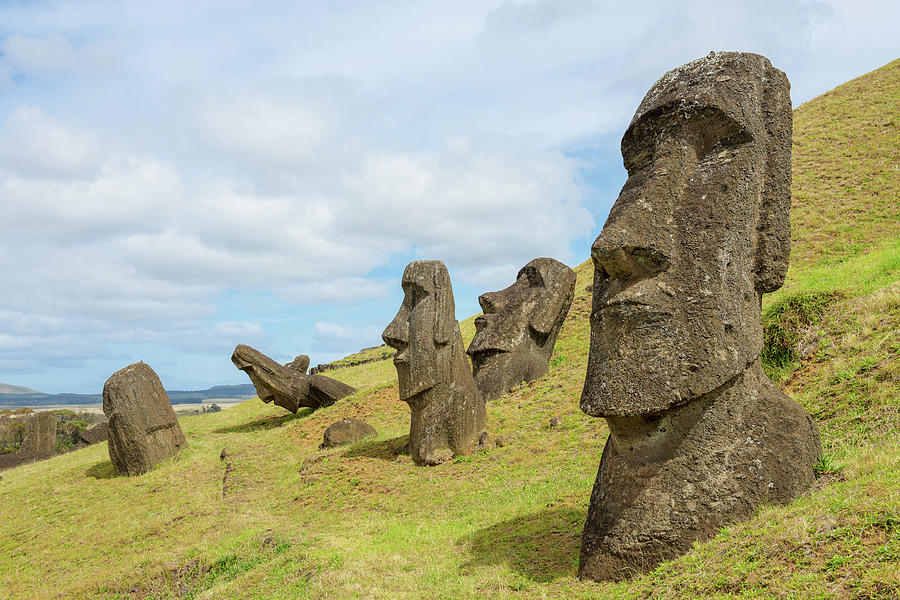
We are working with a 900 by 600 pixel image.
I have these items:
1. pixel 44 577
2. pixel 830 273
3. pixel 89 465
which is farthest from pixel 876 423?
pixel 89 465

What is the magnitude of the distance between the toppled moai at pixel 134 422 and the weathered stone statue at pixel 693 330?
14.1 meters

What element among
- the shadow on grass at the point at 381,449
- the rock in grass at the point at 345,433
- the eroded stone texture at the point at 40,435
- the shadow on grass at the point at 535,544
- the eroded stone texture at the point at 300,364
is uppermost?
the eroded stone texture at the point at 300,364

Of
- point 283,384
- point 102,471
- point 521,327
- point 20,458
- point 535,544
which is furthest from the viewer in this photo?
point 20,458

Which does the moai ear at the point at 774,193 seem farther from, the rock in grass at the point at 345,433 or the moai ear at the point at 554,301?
the moai ear at the point at 554,301

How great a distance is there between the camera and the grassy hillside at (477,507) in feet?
16.1

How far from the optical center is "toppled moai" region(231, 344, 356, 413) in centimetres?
2189

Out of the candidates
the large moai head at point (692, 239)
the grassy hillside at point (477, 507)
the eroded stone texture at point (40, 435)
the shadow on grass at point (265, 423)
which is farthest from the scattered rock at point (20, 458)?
the large moai head at point (692, 239)

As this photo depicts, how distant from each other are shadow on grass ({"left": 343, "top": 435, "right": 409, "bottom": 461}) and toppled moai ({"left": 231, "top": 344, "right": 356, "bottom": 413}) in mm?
6811

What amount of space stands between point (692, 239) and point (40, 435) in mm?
28557

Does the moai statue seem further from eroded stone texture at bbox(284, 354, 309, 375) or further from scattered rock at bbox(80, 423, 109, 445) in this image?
scattered rock at bbox(80, 423, 109, 445)

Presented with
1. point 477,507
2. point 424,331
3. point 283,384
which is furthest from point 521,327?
point 477,507

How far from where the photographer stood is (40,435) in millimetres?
26234

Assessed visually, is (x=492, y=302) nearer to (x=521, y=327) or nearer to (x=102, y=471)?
(x=521, y=327)

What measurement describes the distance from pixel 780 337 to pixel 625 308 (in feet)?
23.8
